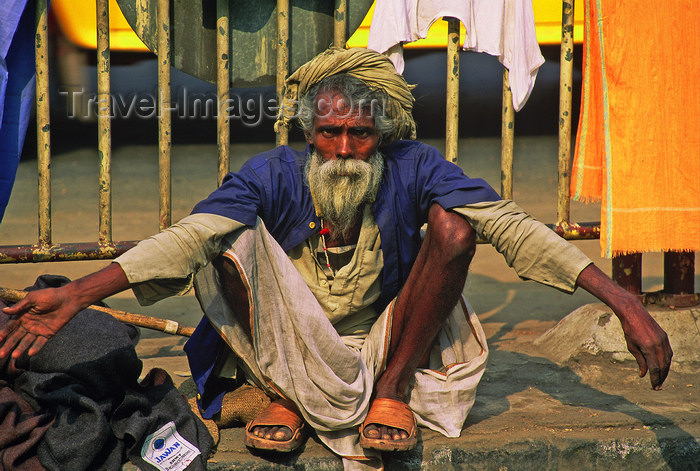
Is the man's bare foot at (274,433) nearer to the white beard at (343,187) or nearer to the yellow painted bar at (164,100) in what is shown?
the white beard at (343,187)

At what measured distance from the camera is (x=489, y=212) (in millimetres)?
2330

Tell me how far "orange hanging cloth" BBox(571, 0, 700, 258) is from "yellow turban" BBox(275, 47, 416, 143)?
3.24ft

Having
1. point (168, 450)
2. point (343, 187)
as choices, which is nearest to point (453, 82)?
point (343, 187)

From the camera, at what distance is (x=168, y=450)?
224 cm

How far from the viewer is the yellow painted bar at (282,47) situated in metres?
3.28

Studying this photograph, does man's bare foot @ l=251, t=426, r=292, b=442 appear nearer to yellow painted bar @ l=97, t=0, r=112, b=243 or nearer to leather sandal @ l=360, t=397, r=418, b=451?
leather sandal @ l=360, t=397, r=418, b=451

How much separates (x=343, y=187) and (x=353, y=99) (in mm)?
334

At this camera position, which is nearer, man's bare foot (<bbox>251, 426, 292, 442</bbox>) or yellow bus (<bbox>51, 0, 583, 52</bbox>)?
man's bare foot (<bbox>251, 426, 292, 442</bbox>)

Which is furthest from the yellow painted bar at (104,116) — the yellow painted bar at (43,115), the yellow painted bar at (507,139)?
the yellow painted bar at (507,139)

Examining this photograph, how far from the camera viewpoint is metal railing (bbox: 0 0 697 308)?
312cm

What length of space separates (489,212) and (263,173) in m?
0.76

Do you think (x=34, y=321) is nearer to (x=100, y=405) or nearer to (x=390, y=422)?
(x=100, y=405)

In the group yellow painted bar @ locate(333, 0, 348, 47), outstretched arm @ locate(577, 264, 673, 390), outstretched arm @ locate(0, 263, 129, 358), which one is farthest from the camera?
yellow painted bar @ locate(333, 0, 348, 47)

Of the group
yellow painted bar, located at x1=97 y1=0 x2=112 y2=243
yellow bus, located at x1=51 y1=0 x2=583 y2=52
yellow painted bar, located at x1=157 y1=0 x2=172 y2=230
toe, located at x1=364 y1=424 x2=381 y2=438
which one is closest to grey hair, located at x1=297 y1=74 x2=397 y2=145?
yellow painted bar, located at x1=157 y1=0 x2=172 y2=230
